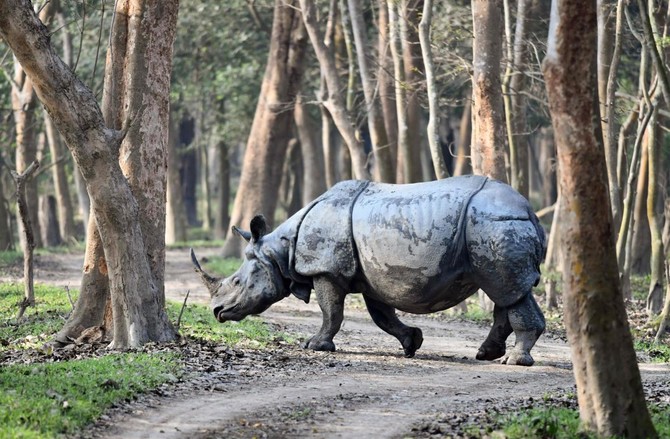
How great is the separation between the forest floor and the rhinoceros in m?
0.52

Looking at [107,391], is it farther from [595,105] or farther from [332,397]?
[595,105]

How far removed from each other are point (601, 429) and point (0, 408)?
177 inches

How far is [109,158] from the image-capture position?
13602mm

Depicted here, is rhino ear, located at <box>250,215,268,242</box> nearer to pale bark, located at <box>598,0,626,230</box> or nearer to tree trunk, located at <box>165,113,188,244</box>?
pale bark, located at <box>598,0,626,230</box>

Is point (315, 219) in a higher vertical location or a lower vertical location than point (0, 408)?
higher

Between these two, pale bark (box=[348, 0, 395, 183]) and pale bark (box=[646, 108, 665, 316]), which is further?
pale bark (box=[348, 0, 395, 183])

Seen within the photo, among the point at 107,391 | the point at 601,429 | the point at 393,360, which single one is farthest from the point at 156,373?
the point at 601,429

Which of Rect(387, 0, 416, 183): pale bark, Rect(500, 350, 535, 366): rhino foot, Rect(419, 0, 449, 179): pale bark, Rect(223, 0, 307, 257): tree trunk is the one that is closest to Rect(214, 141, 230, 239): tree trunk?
Rect(223, 0, 307, 257): tree trunk

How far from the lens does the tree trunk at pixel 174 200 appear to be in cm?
4084

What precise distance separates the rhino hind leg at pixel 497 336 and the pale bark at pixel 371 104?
33.7 feet

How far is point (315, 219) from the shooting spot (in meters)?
14.7

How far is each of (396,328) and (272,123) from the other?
17.3 m

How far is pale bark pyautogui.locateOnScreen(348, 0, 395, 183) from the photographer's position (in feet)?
79.4

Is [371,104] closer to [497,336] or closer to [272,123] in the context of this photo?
[272,123]
